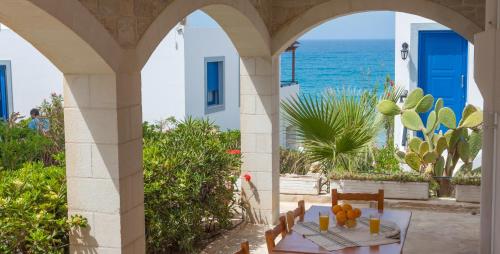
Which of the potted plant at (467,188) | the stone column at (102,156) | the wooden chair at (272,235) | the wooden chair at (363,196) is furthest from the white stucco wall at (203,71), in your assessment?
the stone column at (102,156)

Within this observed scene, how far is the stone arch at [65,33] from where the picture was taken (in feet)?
12.5

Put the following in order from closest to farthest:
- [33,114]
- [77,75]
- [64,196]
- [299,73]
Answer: [77,75] < [64,196] < [33,114] < [299,73]

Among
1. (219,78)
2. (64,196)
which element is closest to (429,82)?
(219,78)

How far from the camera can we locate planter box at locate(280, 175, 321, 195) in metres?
8.97

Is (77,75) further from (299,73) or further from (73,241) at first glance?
(299,73)

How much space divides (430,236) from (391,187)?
135 cm

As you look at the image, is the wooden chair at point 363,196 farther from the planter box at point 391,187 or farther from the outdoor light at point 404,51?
the outdoor light at point 404,51

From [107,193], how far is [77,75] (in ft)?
2.81

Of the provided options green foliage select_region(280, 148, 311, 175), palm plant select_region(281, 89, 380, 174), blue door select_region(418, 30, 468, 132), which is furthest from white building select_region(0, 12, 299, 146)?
blue door select_region(418, 30, 468, 132)

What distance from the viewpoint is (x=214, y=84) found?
13.6 metres

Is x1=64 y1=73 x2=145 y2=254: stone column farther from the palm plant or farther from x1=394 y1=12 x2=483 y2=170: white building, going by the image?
x1=394 y1=12 x2=483 y2=170: white building

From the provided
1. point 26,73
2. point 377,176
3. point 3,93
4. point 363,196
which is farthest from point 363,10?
point 3,93

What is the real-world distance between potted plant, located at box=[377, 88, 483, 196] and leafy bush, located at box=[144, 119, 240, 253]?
2539 millimetres

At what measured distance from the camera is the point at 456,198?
8.52 m
